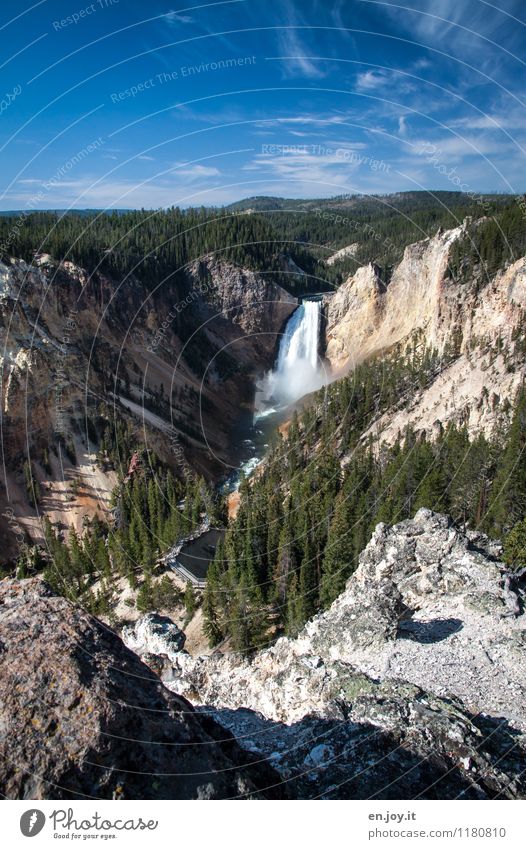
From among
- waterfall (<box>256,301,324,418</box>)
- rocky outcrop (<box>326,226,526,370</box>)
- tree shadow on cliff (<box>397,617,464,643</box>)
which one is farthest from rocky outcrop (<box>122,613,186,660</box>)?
waterfall (<box>256,301,324,418</box>)

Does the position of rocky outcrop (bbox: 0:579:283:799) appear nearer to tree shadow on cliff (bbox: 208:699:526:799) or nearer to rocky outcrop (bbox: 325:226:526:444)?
tree shadow on cliff (bbox: 208:699:526:799)

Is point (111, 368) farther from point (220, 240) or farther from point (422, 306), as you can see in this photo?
point (422, 306)

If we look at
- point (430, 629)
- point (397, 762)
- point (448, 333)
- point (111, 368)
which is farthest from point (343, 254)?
point (397, 762)

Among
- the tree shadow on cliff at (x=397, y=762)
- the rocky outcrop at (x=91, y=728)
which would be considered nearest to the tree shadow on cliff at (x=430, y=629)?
the tree shadow on cliff at (x=397, y=762)

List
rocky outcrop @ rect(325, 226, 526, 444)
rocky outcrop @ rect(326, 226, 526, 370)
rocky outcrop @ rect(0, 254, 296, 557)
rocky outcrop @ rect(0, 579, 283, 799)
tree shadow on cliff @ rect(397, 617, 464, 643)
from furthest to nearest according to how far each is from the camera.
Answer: rocky outcrop @ rect(326, 226, 526, 370)
rocky outcrop @ rect(0, 254, 296, 557)
rocky outcrop @ rect(325, 226, 526, 444)
tree shadow on cliff @ rect(397, 617, 464, 643)
rocky outcrop @ rect(0, 579, 283, 799)

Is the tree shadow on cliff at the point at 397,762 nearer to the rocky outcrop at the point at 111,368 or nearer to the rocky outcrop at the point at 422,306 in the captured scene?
the rocky outcrop at the point at 111,368

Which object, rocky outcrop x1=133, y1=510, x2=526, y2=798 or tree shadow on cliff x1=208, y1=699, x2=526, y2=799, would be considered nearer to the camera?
tree shadow on cliff x1=208, y1=699, x2=526, y2=799

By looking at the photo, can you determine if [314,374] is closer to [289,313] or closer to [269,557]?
[289,313]
